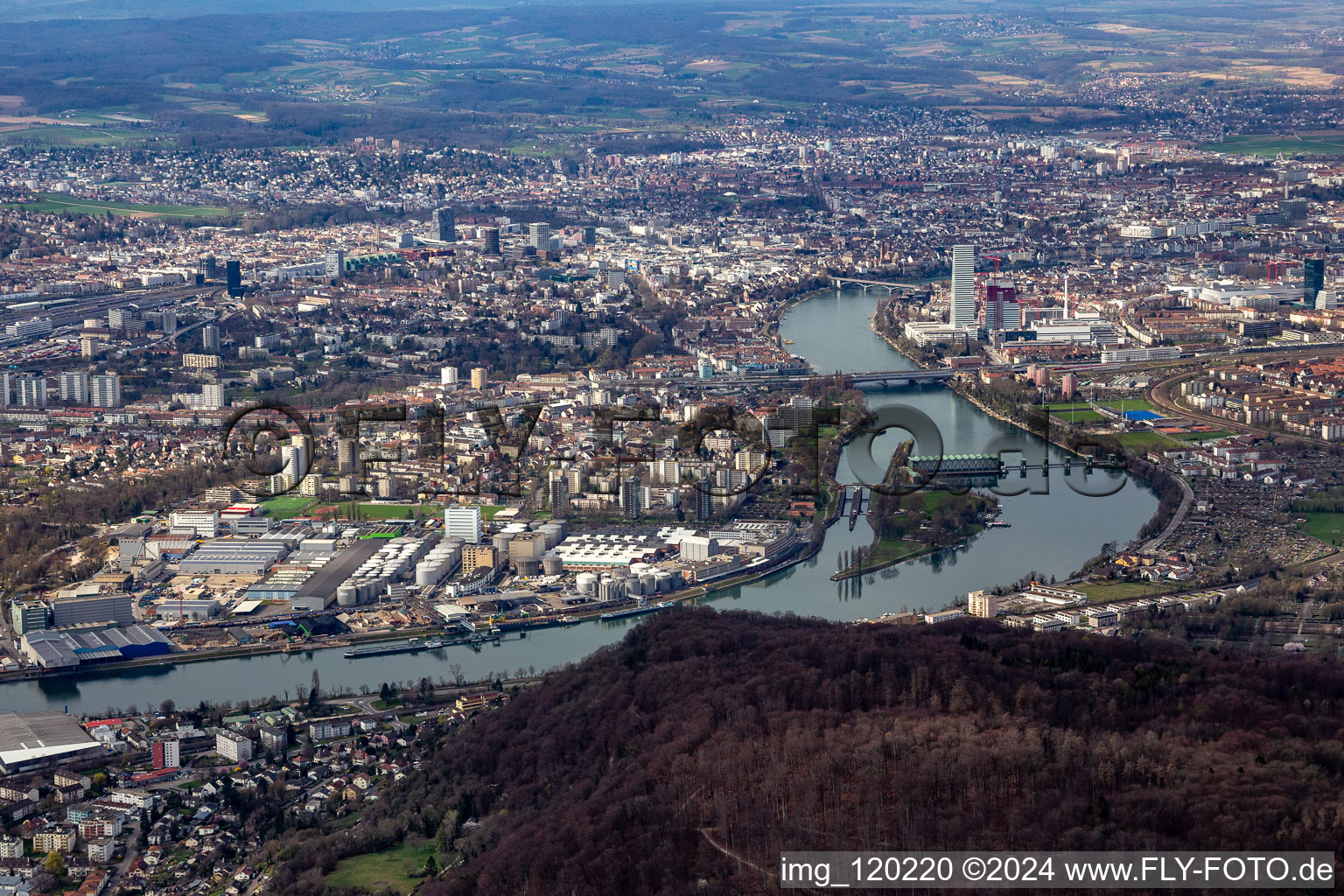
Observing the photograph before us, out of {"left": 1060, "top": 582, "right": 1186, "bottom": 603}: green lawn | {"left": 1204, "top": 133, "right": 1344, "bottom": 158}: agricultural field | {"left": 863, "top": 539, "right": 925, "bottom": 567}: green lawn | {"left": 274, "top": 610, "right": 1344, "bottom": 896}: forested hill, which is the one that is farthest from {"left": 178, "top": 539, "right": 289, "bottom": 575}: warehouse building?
{"left": 1204, "top": 133, "right": 1344, "bottom": 158}: agricultural field

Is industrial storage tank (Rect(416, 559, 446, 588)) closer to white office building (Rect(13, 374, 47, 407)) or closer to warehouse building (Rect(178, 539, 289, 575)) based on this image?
warehouse building (Rect(178, 539, 289, 575))

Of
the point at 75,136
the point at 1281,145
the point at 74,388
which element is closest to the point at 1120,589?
the point at 74,388

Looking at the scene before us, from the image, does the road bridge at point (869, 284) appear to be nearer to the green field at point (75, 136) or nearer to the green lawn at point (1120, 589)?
the green lawn at point (1120, 589)

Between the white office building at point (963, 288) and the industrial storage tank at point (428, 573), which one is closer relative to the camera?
the industrial storage tank at point (428, 573)

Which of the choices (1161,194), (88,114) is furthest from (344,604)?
(88,114)

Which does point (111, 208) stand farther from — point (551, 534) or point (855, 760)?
point (855, 760)

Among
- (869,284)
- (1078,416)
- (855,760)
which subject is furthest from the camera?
(869,284)

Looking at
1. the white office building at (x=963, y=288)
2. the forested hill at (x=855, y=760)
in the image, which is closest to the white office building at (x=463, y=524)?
the forested hill at (x=855, y=760)
